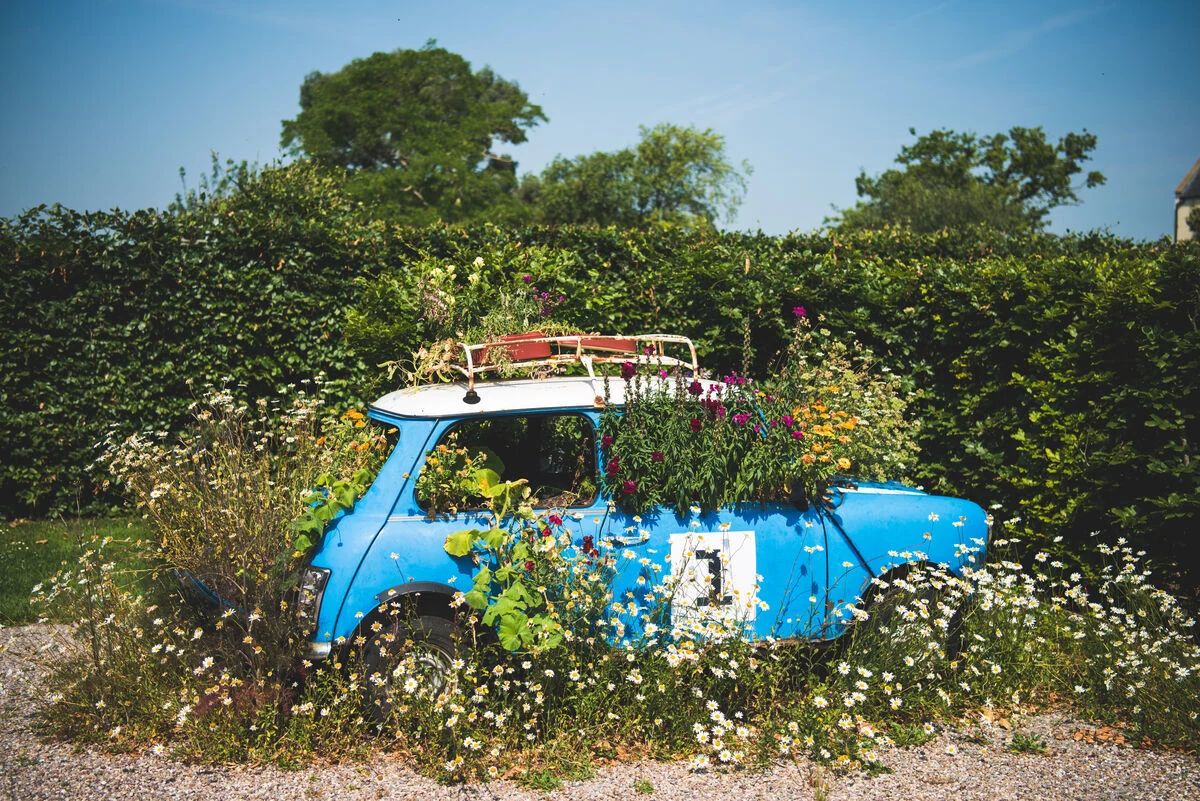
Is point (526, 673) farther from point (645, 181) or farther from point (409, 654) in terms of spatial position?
point (645, 181)

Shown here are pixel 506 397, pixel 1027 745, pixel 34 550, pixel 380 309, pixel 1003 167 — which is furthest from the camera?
pixel 1003 167

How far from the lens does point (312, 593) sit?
13.3ft

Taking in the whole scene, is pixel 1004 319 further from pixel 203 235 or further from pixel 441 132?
pixel 441 132

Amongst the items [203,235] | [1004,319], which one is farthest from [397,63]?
[1004,319]

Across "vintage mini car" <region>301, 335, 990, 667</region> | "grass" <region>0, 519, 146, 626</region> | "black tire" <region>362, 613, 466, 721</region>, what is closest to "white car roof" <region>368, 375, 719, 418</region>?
"vintage mini car" <region>301, 335, 990, 667</region>

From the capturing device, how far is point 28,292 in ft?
27.5

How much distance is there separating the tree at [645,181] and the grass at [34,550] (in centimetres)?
3746

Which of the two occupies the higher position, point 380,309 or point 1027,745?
point 380,309

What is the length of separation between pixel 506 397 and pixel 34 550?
230 inches

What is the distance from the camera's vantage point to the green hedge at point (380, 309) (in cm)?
675

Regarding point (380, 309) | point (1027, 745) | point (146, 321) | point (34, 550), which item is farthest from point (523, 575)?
point (146, 321)

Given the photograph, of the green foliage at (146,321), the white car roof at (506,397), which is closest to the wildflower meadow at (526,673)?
the white car roof at (506,397)

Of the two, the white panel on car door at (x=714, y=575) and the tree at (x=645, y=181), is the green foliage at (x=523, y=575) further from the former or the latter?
the tree at (x=645, y=181)

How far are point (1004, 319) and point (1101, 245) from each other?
6349 mm
